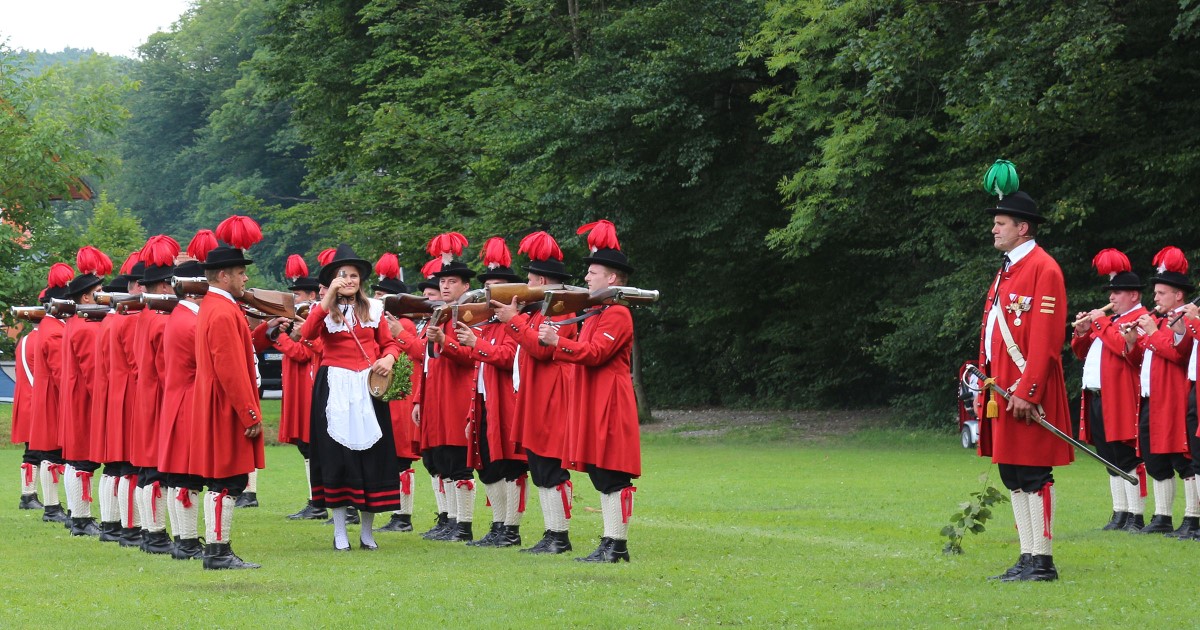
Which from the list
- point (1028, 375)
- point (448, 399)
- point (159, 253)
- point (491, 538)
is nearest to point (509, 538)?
point (491, 538)

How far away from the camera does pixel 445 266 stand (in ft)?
39.9

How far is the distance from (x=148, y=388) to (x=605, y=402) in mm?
3645

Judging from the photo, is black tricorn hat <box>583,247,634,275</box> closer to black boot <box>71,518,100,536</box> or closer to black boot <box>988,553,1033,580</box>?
black boot <box>988,553,1033,580</box>

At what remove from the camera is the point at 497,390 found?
1154cm

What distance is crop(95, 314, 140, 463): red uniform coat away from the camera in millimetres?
11516

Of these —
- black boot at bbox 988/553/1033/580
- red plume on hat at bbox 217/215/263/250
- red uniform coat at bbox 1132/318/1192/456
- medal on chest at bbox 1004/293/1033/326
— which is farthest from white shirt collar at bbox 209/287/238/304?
red uniform coat at bbox 1132/318/1192/456

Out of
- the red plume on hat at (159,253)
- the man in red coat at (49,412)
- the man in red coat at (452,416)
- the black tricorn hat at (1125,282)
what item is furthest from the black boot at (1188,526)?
the man in red coat at (49,412)

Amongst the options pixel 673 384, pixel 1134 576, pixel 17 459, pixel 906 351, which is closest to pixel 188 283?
pixel 1134 576

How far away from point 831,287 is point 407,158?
9.40m

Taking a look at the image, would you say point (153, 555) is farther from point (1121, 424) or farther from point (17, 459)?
point (17, 459)

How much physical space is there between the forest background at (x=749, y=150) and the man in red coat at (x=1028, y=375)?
10048mm

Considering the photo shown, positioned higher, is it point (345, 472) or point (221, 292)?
point (221, 292)

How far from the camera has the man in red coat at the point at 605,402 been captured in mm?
9977

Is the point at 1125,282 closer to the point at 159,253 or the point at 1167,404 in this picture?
the point at 1167,404
